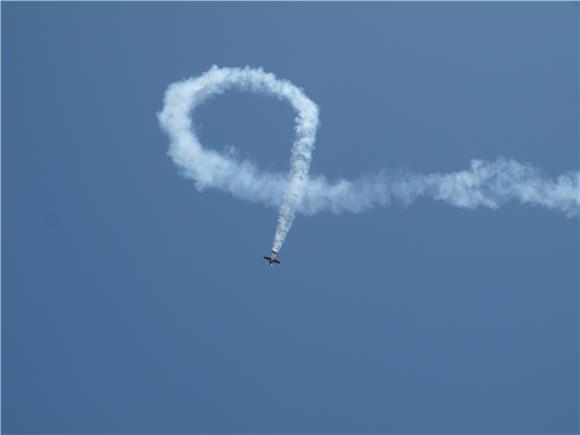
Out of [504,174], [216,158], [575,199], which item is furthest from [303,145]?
[575,199]

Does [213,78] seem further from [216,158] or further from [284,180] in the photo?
[284,180]

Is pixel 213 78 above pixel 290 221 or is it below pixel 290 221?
above

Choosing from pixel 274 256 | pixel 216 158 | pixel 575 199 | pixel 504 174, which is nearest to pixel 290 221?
pixel 274 256

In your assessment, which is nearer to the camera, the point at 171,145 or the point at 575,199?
the point at 575,199

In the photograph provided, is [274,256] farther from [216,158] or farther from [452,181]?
[452,181]

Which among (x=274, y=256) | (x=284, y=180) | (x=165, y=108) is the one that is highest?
(x=165, y=108)

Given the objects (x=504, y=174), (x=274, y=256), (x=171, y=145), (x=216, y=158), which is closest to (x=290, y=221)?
(x=274, y=256)

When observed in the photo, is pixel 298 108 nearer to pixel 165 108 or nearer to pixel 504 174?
pixel 165 108

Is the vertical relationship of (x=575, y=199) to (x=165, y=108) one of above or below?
below
